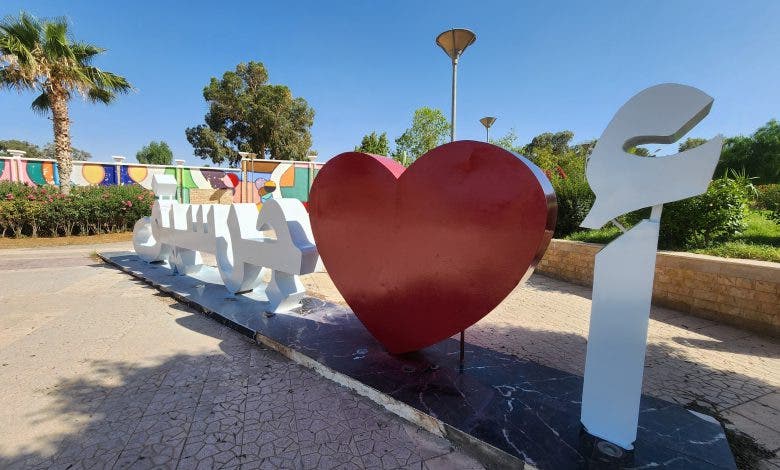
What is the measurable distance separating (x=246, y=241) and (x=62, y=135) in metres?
14.8

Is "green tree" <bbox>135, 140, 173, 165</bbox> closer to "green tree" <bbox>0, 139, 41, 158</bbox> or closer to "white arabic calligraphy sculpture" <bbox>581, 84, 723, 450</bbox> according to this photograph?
"green tree" <bbox>0, 139, 41, 158</bbox>

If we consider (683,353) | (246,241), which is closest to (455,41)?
(246,241)

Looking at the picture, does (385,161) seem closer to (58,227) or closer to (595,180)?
(595,180)

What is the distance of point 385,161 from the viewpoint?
316 cm

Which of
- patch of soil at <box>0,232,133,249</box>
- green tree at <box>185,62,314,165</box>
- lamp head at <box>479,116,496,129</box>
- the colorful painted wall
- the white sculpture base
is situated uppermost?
green tree at <box>185,62,314,165</box>

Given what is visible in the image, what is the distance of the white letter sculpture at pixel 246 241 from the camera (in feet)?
13.7

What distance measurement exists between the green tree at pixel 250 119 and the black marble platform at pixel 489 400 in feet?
98.1

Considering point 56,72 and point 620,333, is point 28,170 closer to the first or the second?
point 56,72

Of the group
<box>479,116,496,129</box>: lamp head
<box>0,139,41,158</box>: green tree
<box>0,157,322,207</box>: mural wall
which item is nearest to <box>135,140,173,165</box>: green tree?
<box>0,139,41,158</box>: green tree

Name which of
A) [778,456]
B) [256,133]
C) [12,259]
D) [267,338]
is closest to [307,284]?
[267,338]

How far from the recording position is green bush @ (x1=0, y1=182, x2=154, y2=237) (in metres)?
12.4

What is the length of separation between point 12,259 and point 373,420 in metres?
12.0

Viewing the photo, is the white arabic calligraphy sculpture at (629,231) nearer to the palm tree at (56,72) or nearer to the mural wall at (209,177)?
the palm tree at (56,72)

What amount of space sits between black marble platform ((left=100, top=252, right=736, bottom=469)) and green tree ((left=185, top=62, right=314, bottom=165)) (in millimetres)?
29911
